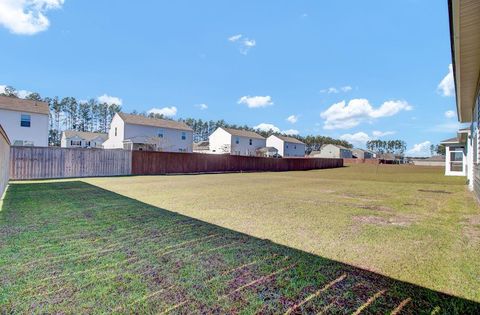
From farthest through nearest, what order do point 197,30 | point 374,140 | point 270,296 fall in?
point 374,140 < point 197,30 < point 270,296

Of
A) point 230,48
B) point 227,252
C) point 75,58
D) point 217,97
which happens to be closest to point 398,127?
point 217,97

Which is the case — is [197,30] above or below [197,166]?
above

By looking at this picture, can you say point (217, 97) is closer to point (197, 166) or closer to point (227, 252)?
point (197, 166)

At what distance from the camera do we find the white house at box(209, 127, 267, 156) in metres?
40.3

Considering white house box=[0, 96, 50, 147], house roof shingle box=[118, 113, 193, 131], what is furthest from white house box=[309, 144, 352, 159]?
white house box=[0, 96, 50, 147]

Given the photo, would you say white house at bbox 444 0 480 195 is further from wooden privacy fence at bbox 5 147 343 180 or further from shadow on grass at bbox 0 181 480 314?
wooden privacy fence at bbox 5 147 343 180

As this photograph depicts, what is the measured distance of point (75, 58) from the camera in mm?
23531

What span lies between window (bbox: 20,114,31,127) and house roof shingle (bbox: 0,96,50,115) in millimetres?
464

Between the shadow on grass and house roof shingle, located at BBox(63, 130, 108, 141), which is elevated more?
house roof shingle, located at BBox(63, 130, 108, 141)

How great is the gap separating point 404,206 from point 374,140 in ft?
355

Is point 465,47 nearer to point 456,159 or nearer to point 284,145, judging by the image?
point 456,159

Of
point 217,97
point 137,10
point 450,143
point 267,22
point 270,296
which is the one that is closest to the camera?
point 270,296

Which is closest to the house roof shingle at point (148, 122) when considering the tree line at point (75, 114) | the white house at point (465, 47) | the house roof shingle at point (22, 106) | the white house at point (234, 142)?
the house roof shingle at point (22, 106)

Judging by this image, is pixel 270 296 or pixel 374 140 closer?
pixel 270 296
